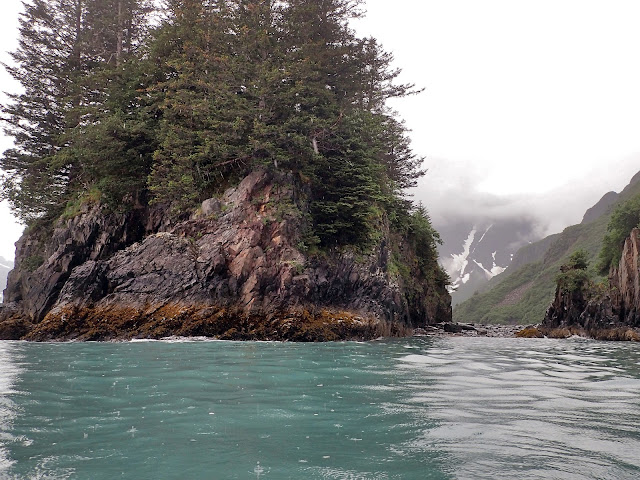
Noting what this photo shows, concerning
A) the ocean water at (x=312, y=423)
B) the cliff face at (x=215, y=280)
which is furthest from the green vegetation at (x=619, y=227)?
the ocean water at (x=312, y=423)

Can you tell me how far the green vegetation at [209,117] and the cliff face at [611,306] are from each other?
59.8 feet

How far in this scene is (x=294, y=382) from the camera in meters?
8.72

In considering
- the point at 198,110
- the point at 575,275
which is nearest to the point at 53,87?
the point at 198,110

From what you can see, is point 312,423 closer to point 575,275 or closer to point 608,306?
point 608,306

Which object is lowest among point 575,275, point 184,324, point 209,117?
point 184,324

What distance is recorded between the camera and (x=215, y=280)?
73.8 feet

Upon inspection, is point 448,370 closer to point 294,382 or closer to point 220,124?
point 294,382

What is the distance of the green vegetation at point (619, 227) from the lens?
157 ft

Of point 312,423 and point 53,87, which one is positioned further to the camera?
point 53,87

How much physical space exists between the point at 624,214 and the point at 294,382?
5342 cm

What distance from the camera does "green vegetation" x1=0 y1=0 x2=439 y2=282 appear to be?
2636 centimetres

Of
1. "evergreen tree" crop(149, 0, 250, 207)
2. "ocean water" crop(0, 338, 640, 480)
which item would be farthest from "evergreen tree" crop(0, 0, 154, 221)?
"ocean water" crop(0, 338, 640, 480)

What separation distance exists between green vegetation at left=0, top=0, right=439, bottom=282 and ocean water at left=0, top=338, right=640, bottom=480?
54.6 feet

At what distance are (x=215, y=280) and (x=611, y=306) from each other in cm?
3452
